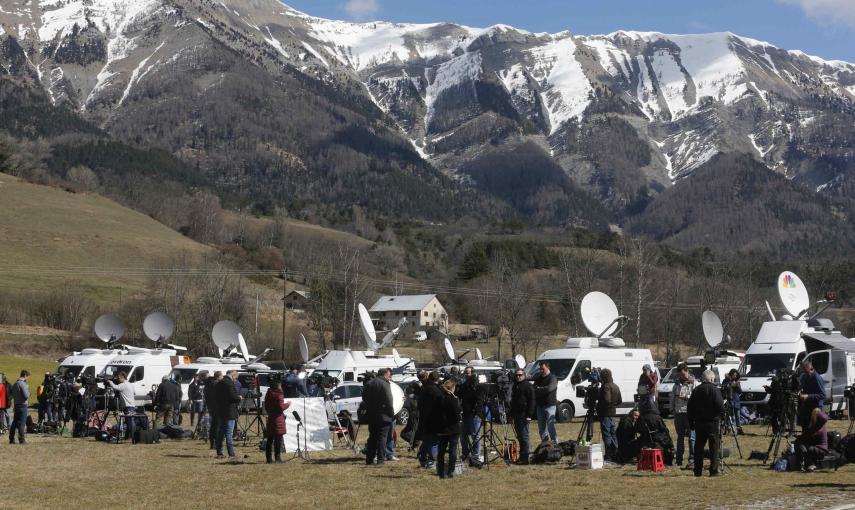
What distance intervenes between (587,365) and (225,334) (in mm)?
19390

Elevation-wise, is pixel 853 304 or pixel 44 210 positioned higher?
pixel 44 210

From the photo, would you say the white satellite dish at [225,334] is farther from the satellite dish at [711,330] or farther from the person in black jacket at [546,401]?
the person in black jacket at [546,401]

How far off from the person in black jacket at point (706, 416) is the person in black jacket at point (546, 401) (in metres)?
3.60

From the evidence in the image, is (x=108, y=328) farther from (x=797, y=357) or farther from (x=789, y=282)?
(x=797, y=357)

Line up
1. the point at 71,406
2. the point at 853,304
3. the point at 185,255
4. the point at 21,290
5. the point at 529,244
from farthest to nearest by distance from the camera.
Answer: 1. the point at 529,244
2. the point at 853,304
3. the point at 185,255
4. the point at 21,290
5. the point at 71,406

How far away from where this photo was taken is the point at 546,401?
19.1m

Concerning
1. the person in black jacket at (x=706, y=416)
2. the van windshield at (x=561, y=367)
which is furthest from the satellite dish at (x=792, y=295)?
the person in black jacket at (x=706, y=416)

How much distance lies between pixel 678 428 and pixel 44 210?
96.0 m

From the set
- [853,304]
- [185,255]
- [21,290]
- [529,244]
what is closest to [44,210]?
[185,255]

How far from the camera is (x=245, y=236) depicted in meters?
157

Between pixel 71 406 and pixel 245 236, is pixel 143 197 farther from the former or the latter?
pixel 71 406

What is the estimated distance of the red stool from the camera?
54.4 ft

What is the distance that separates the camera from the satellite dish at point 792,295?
31.9 m

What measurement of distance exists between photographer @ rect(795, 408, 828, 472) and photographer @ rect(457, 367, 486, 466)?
5.29 m
